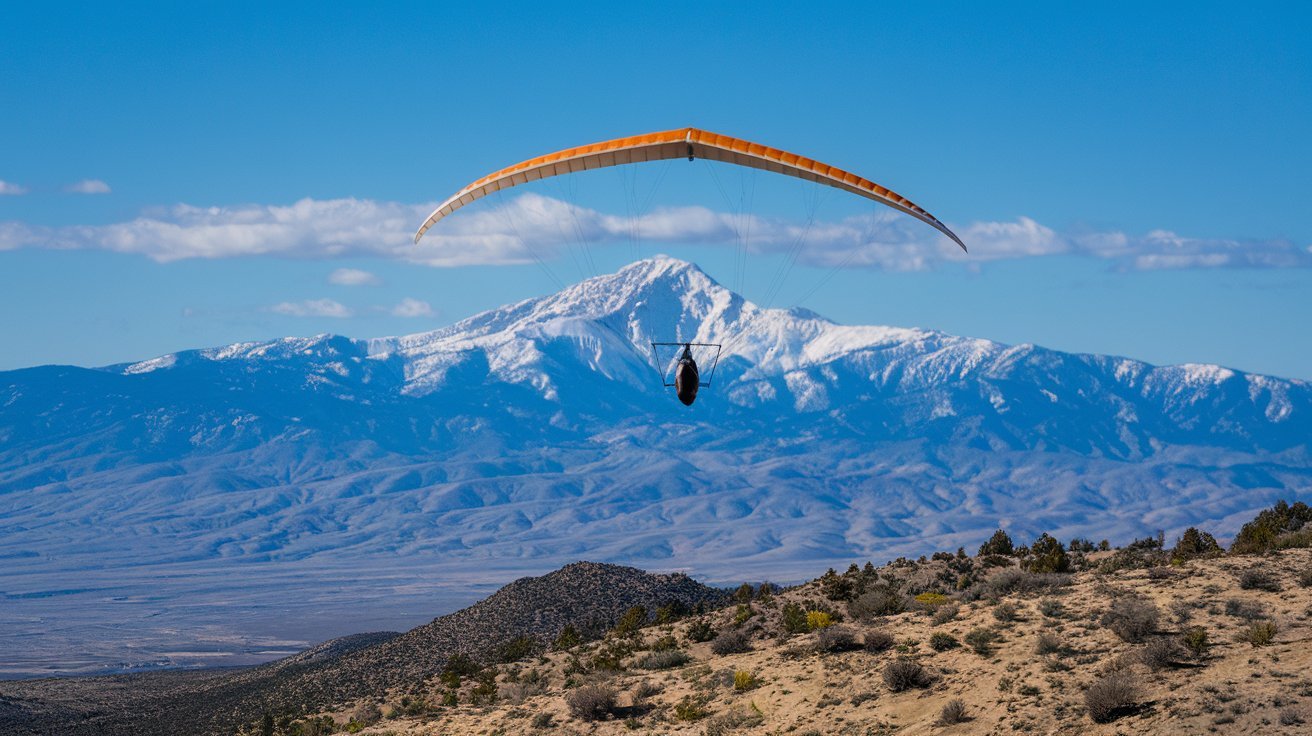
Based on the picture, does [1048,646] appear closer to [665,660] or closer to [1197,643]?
[1197,643]

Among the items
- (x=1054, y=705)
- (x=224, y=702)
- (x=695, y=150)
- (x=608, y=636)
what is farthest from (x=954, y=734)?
(x=224, y=702)

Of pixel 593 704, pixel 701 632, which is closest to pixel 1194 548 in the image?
pixel 701 632

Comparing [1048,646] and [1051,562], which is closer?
[1048,646]

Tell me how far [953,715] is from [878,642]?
23.6ft

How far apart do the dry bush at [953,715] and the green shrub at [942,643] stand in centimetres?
522

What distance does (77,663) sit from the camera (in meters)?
195

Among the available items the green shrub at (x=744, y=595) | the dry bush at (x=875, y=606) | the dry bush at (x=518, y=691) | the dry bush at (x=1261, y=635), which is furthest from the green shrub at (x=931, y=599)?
the dry bush at (x=518, y=691)

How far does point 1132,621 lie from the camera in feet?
130

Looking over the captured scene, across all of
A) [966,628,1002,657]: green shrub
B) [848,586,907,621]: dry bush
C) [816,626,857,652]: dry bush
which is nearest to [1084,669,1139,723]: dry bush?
[966,628,1002,657]: green shrub

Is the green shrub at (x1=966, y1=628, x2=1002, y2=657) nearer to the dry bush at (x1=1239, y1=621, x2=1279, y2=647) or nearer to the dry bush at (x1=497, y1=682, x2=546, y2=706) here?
the dry bush at (x1=1239, y1=621, x2=1279, y2=647)

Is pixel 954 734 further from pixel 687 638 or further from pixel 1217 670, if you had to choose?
pixel 687 638

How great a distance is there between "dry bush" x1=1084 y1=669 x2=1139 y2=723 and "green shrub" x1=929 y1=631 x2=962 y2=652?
7304 mm

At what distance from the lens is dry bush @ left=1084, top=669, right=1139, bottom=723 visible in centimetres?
3478

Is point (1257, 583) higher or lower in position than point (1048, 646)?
higher
